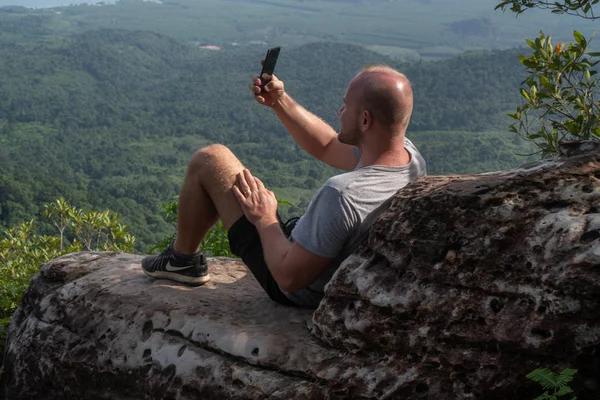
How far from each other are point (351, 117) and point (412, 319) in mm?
1056

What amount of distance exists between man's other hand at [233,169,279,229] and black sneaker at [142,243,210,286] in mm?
637

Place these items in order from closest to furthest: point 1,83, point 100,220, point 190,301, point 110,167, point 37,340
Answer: point 190,301
point 37,340
point 100,220
point 110,167
point 1,83

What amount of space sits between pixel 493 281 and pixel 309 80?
5085 inches

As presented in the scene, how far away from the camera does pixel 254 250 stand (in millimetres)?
4094

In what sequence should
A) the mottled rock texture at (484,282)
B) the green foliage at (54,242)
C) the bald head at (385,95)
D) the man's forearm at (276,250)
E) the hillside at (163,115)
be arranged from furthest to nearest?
the hillside at (163,115) → the green foliage at (54,242) → the man's forearm at (276,250) → the bald head at (385,95) → the mottled rock texture at (484,282)

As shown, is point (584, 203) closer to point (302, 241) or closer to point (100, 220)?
point (302, 241)

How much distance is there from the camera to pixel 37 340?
4.54 metres

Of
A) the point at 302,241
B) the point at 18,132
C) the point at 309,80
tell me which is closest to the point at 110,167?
the point at 18,132

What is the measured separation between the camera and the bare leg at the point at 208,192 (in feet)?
13.3

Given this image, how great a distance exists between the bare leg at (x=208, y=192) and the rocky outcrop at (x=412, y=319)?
439 mm

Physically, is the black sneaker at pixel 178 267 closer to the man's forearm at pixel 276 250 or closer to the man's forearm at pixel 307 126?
the man's forearm at pixel 276 250

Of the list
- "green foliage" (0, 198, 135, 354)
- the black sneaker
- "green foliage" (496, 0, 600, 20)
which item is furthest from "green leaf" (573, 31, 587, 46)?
"green foliage" (0, 198, 135, 354)

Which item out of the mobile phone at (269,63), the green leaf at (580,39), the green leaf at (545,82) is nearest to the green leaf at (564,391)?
the mobile phone at (269,63)

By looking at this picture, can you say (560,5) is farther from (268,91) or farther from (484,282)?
(484,282)
